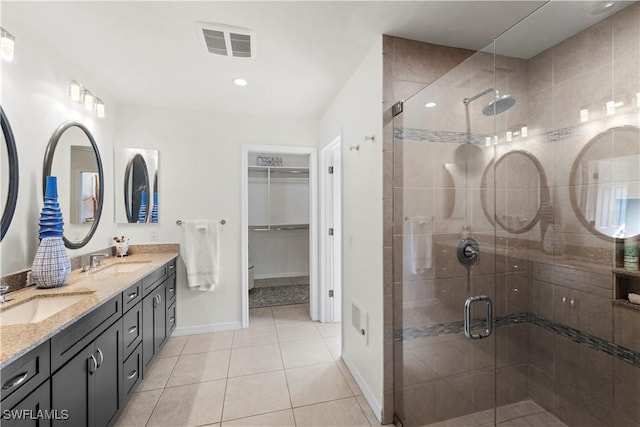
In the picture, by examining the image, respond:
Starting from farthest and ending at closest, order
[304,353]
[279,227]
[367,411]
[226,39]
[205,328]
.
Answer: [279,227]
[205,328]
[304,353]
[367,411]
[226,39]

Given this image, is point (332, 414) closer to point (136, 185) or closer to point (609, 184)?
point (609, 184)

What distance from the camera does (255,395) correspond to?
2117mm

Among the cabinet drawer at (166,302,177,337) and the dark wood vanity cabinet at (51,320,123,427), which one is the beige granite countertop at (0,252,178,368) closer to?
the dark wood vanity cabinet at (51,320,123,427)

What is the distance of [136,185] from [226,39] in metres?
1.95

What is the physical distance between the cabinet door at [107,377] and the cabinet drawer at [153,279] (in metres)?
0.46

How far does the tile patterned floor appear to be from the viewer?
1896mm

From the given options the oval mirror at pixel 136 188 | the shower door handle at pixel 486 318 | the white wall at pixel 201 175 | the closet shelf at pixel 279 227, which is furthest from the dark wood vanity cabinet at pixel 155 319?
the closet shelf at pixel 279 227

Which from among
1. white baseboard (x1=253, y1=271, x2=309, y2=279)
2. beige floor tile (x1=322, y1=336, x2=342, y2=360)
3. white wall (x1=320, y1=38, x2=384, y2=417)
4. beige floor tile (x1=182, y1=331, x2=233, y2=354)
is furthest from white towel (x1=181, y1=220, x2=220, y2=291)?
white baseboard (x1=253, y1=271, x2=309, y2=279)

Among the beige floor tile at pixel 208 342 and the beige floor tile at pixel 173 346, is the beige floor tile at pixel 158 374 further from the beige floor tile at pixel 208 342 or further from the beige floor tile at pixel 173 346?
the beige floor tile at pixel 208 342

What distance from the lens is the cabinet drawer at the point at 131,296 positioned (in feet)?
6.06

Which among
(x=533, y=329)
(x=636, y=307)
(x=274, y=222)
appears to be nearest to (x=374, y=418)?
(x=533, y=329)

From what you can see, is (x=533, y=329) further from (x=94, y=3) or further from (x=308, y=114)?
(x=94, y=3)

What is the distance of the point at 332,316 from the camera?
343cm

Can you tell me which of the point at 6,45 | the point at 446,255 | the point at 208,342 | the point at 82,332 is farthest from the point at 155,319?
the point at 446,255
